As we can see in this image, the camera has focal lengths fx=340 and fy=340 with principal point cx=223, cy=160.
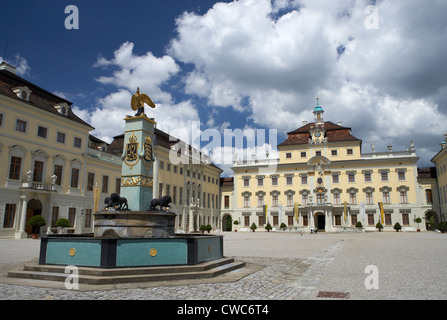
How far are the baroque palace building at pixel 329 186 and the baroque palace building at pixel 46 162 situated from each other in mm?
20030

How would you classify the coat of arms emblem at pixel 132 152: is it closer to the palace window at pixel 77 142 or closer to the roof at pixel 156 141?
the palace window at pixel 77 142

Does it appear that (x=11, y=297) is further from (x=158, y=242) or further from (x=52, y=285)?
(x=158, y=242)

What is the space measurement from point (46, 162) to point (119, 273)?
27028 mm

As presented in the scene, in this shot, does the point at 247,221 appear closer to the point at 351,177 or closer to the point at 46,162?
the point at 351,177

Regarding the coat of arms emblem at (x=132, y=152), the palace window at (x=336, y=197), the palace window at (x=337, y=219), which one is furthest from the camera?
the palace window at (x=336, y=197)

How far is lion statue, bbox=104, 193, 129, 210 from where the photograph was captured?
10414 mm

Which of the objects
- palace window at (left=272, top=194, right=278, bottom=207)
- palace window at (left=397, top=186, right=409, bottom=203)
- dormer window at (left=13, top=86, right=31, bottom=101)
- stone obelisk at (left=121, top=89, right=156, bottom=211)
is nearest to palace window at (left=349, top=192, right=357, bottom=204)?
palace window at (left=397, top=186, right=409, bottom=203)

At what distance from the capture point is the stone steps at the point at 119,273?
25.1 feet

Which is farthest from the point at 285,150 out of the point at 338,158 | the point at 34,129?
the point at 34,129

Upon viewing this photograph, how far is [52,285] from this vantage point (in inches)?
297

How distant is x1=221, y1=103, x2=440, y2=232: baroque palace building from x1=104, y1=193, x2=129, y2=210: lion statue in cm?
4273

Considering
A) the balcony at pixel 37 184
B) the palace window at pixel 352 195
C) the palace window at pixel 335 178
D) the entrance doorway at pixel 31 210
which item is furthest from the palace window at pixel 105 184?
the palace window at pixel 352 195

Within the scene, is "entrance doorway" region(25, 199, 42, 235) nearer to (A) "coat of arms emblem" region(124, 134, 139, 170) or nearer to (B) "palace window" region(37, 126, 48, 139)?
(B) "palace window" region(37, 126, 48, 139)
